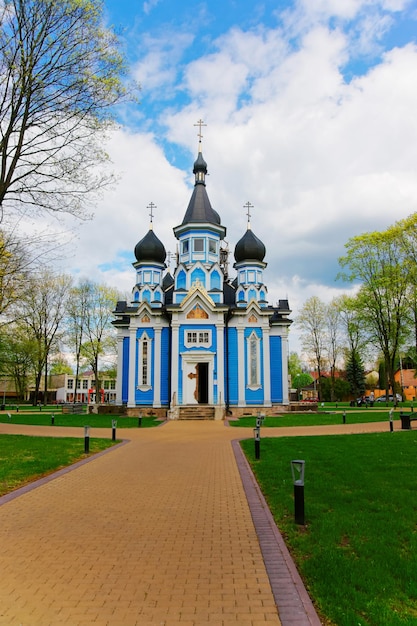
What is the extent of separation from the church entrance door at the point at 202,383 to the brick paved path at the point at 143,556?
70.1 feet

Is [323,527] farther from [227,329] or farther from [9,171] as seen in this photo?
[227,329]

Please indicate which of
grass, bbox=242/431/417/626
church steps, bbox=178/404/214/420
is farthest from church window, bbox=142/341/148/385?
grass, bbox=242/431/417/626

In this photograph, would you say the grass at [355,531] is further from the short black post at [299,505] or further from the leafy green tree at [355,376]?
the leafy green tree at [355,376]

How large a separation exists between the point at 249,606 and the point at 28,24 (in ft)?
42.7

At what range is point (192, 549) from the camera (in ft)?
18.3

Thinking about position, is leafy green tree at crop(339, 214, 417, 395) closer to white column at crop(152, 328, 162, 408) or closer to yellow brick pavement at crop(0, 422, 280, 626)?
white column at crop(152, 328, 162, 408)

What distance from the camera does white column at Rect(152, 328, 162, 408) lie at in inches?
1200

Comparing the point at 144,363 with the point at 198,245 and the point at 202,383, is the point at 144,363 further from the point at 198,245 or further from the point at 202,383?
the point at 198,245

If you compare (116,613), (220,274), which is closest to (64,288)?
(220,274)

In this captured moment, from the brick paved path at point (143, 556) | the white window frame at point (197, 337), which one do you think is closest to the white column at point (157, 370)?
the white window frame at point (197, 337)

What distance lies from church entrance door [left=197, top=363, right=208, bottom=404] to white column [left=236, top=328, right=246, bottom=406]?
90.4 inches

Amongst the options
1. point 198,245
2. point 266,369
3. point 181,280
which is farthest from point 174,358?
point 198,245

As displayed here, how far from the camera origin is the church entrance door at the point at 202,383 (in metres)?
31.5

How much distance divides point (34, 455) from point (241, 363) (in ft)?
64.8
